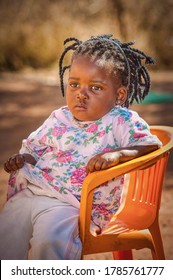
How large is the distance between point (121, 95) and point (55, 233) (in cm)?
64

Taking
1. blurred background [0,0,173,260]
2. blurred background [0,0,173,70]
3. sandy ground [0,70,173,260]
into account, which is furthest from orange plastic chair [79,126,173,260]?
blurred background [0,0,173,70]

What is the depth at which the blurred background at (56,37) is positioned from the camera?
6.63m

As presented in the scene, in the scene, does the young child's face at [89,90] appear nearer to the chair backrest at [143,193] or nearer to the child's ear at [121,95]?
the child's ear at [121,95]

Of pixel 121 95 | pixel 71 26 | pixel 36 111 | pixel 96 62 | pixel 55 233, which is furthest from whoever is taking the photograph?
pixel 71 26

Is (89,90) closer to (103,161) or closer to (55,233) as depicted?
(103,161)

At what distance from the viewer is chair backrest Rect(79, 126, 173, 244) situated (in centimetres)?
208

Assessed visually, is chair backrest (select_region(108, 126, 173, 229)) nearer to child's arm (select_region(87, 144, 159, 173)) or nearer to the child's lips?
child's arm (select_region(87, 144, 159, 173))

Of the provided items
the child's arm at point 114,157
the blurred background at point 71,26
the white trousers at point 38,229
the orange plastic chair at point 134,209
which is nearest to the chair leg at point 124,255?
the orange plastic chair at point 134,209

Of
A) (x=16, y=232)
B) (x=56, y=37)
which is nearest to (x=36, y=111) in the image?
(x=56, y=37)

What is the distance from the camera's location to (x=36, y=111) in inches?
235

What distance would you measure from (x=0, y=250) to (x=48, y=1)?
6.44m

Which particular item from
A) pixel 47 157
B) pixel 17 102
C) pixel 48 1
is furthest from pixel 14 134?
pixel 48 1

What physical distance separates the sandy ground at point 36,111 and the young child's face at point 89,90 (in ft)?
2.86

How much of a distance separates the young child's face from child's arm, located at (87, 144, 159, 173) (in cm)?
24
